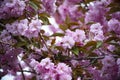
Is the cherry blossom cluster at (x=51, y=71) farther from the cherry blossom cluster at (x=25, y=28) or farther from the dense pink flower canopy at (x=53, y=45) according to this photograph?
the cherry blossom cluster at (x=25, y=28)

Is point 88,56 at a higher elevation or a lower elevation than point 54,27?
lower

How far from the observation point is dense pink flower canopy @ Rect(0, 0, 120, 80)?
2501 millimetres

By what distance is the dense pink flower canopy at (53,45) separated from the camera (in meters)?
2.50

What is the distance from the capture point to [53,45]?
2713mm

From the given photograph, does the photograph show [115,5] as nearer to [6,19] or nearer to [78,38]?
[78,38]

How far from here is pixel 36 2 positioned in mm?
2691

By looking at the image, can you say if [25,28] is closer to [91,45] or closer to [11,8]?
[11,8]

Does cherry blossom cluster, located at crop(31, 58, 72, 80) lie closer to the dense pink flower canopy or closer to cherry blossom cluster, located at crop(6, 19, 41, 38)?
the dense pink flower canopy

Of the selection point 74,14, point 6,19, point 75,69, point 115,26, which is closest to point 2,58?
point 6,19

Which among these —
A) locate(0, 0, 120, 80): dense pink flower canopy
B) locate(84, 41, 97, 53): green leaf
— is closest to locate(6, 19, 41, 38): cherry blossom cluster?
locate(0, 0, 120, 80): dense pink flower canopy

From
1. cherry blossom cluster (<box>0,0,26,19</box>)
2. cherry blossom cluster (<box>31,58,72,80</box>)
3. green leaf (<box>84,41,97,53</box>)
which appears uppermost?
cherry blossom cluster (<box>0,0,26,19</box>)

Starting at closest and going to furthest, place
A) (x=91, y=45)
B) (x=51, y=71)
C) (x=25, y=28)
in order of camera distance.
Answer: (x=51, y=71), (x=25, y=28), (x=91, y=45)

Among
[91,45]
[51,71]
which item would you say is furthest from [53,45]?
[51,71]

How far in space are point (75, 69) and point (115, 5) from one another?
1.75ft
